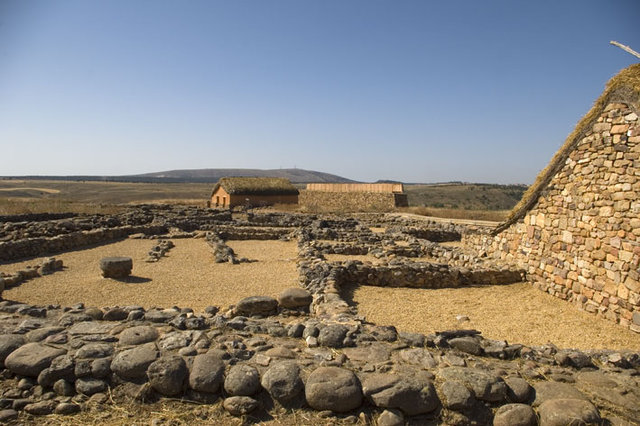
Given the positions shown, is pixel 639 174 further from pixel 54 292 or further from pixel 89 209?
pixel 89 209

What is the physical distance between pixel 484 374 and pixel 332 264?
22.8 feet

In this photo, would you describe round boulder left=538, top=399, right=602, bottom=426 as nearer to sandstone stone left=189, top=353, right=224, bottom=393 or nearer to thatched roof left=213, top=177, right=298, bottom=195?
sandstone stone left=189, top=353, right=224, bottom=393

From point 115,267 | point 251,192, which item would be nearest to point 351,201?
point 251,192

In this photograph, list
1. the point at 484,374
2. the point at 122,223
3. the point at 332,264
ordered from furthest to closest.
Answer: the point at 122,223 < the point at 332,264 < the point at 484,374

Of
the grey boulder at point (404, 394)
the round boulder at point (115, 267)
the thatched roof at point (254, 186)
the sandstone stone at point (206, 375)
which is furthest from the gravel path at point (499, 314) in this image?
the thatched roof at point (254, 186)

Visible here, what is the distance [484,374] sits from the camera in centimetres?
386

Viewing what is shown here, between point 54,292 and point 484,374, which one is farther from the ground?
point 484,374

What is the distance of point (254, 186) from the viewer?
39.0 m

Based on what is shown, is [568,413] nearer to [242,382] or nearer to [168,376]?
[242,382]

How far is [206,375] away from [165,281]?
25.8ft

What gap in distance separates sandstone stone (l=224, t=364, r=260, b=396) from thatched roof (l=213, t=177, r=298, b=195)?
33.9 meters

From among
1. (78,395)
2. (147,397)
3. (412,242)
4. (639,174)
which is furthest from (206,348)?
(412,242)

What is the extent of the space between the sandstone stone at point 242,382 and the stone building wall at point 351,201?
3178 cm

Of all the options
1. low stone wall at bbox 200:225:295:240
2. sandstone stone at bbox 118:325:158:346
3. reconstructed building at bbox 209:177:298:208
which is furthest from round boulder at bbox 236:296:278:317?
reconstructed building at bbox 209:177:298:208
